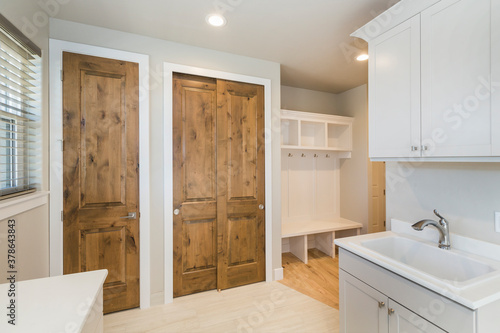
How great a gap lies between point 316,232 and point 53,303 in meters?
2.96

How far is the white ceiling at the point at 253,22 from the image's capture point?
1.75 metres

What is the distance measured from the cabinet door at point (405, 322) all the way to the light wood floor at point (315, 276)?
1.09 meters

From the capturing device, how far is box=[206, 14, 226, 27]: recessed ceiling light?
188cm

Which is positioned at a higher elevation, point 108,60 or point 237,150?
point 108,60

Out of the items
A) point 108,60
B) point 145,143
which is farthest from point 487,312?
point 108,60

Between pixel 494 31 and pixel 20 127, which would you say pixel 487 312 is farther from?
pixel 20 127

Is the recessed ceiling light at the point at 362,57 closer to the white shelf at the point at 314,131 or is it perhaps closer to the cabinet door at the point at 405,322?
the white shelf at the point at 314,131

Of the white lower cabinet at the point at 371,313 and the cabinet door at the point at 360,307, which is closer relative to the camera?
the white lower cabinet at the point at 371,313

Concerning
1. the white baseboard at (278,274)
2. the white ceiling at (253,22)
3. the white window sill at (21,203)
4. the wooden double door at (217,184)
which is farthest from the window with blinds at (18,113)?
the white baseboard at (278,274)

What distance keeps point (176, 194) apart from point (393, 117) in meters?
1.98

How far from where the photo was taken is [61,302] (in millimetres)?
830

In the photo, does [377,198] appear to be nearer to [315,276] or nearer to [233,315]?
[315,276]

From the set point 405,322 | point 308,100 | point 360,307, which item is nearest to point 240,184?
point 360,307

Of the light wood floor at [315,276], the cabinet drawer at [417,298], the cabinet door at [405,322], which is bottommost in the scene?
the light wood floor at [315,276]
